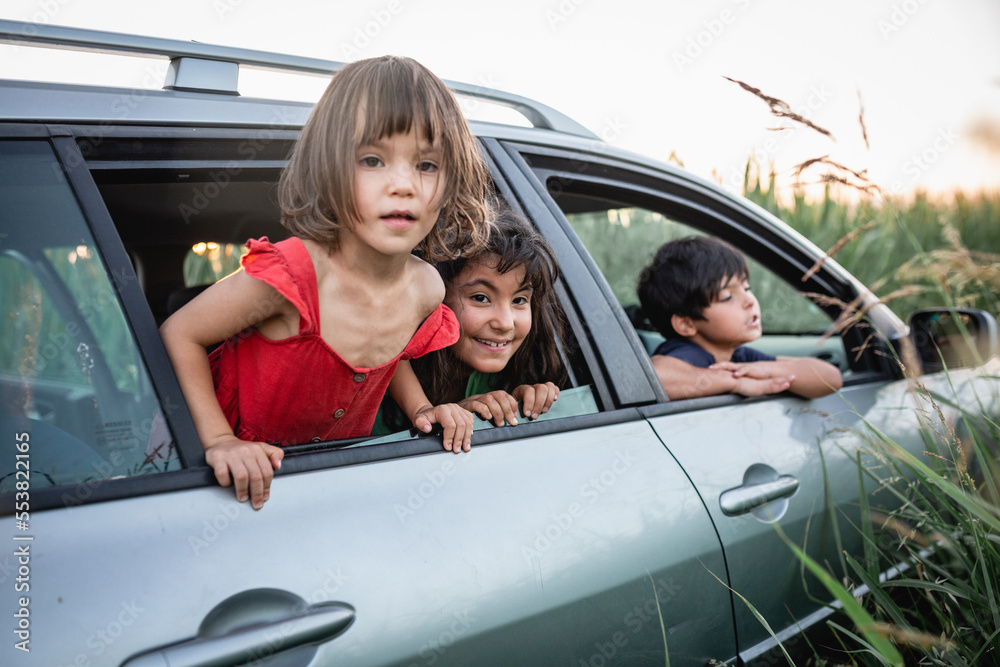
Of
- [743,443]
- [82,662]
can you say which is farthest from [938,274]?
[82,662]

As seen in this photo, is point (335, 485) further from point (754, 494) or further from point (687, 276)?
point (687, 276)

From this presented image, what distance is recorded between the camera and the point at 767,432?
1822 millimetres

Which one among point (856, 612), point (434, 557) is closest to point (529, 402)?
point (434, 557)

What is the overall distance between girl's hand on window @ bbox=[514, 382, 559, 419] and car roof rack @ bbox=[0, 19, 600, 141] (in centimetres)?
86

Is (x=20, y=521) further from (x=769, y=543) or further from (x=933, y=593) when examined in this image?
(x=933, y=593)

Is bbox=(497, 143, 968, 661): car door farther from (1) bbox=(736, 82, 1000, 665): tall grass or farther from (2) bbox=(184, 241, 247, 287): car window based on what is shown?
(2) bbox=(184, 241, 247, 287): car window

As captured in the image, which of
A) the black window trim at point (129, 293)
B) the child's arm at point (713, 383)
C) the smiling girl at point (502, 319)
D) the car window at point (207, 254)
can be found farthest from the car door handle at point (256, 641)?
the car window at point (207, 254)

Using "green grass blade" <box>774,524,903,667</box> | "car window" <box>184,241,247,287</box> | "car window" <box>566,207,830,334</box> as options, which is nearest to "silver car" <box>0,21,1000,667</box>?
"green grass blade" <box>774,524,903,667</box>

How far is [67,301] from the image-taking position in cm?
132

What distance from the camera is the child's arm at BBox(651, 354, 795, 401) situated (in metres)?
1.92

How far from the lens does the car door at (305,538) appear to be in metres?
0.90

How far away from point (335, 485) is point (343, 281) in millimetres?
516

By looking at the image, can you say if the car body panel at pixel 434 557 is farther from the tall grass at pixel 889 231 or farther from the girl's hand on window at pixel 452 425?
the tall grass at pixel 889 231

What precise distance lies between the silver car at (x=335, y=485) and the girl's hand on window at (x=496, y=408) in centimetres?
8
